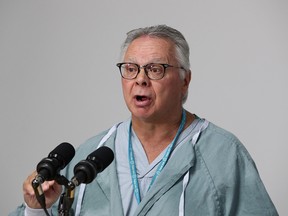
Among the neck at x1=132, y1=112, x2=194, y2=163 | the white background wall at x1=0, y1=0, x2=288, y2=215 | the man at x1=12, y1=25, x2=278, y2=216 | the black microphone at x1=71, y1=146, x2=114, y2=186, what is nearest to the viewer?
the black microphone at x1=71, y1=146, x2=114, y2=186

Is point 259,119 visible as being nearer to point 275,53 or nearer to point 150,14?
point 275,53

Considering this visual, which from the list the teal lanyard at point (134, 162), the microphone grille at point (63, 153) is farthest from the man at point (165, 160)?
the microphone grille at point (63, 153)

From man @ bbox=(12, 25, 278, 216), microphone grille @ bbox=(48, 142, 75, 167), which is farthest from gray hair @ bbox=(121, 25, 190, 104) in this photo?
microphone grille @ bbox=(48, 142, 75, 167)

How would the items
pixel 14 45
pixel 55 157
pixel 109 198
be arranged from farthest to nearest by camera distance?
pixel 14 45, pixel 109 198, pixel 55 157

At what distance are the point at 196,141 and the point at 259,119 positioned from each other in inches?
50.2

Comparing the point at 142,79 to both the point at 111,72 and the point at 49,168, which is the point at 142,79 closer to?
the point at 49,168

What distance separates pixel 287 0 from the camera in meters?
3.63

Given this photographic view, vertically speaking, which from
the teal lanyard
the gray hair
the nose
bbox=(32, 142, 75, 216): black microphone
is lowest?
the teal lanyard

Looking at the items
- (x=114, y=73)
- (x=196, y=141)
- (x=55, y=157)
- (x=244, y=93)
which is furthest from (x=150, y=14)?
(x=55, y=157)

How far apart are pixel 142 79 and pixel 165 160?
31cm

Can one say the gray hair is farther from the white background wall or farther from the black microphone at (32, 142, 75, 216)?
the white background wall

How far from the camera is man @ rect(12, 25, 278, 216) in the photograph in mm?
2285

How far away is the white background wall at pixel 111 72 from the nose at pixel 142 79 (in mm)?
1336

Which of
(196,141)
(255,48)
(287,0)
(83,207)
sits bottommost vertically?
(83,207)
